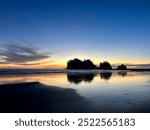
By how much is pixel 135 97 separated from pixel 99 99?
105 centimetres

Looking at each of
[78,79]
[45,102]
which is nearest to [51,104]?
[45,102]

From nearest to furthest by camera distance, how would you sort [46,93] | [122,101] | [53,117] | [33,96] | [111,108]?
[53,117] → [111,108] → [122,101] → [33,96] → [46,93]

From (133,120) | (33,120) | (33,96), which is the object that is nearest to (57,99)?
(33,96)

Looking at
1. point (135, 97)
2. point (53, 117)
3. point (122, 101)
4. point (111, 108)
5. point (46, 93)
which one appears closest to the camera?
point (53, 117)

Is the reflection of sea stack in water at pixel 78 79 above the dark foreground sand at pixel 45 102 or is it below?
above

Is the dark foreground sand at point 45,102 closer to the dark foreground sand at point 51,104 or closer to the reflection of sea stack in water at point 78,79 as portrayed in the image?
the dark foreground sand at point 51,104

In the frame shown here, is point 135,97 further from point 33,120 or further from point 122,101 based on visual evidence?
point 33,120

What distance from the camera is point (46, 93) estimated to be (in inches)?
379

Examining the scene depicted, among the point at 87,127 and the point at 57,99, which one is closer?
the point at 87,127

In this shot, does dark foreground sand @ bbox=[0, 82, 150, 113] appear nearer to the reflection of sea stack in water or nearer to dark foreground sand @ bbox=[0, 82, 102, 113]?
dark foreground sand @ bbox=[0, 82, 102, 113]

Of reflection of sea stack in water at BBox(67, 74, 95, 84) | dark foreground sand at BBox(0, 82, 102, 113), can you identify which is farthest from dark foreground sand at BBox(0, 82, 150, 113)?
reflection of sea stack in water at BBox(67, 74, 95, 84)

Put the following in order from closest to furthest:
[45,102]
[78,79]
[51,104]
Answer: [51,104], [45,102], [78,79]

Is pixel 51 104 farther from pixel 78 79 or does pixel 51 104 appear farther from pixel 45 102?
pixel 78 79

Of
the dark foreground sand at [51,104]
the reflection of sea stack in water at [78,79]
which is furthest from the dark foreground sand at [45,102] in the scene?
the reflection of sea stack in water at [78,79]
